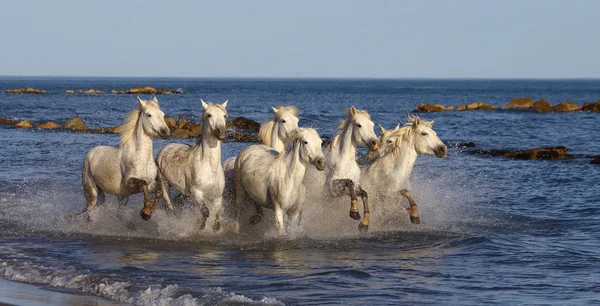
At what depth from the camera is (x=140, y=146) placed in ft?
44.2

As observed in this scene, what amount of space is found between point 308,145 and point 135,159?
2.70 meters

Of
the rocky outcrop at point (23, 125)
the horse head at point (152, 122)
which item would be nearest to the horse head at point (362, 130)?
the horse head at point (152, 122)

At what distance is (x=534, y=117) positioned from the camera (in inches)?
2355

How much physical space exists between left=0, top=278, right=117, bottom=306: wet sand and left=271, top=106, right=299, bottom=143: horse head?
454 centimetres

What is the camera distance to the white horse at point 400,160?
14430 mm

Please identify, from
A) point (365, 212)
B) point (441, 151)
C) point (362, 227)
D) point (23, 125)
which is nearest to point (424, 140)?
point (441, 151)

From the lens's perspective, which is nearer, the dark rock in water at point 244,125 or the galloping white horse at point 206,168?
the galloping white horse at point 206,168

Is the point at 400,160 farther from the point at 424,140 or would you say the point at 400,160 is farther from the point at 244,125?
the point at 244,125

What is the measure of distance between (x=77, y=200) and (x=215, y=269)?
7557 mm

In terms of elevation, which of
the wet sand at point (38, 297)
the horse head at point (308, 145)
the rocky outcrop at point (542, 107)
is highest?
the horse head at point (308, 145)

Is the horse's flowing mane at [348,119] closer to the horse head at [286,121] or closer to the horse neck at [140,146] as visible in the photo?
the horse head at [286,121]

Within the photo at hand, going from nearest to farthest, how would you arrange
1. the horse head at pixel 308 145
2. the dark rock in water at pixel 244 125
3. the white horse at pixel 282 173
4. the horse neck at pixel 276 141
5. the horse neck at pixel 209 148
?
1. the horse head at pixel 308 145
2. the white horse at pixel 282 173
3. the horse neck at pixel 209 148
4. the horse neck at pixel 276 141
5. the dark rock in water at pixel 244 125

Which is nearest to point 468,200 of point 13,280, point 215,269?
point 215,269

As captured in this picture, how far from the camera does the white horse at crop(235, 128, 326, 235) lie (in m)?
12.5
